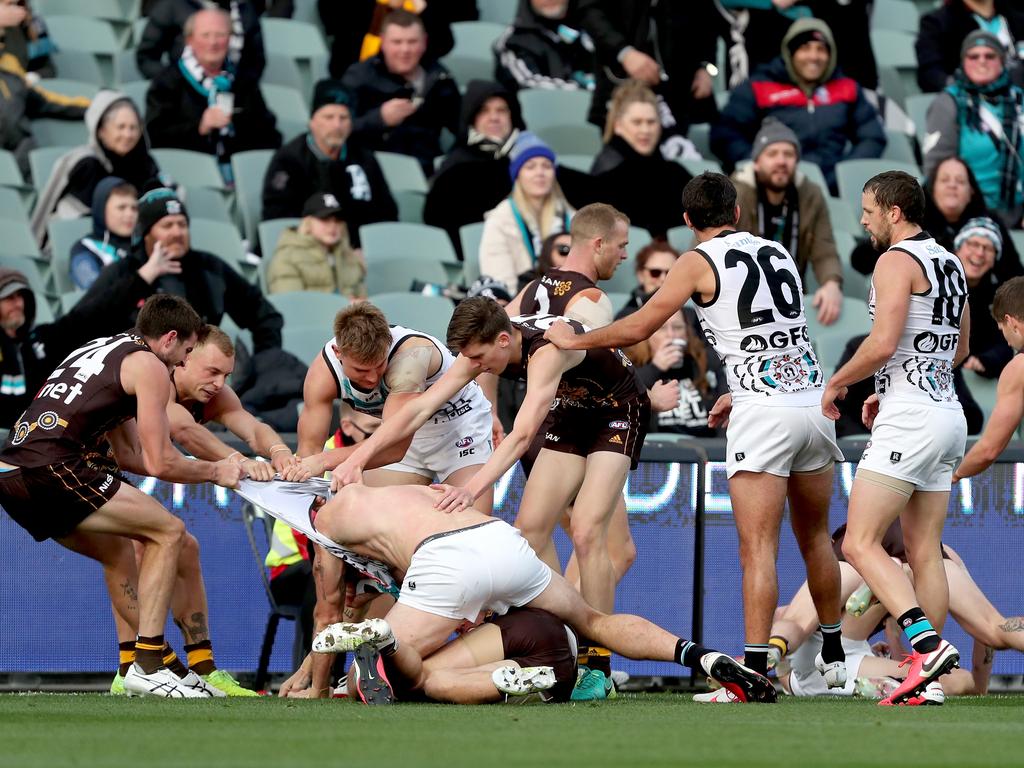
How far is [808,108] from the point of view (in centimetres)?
1456

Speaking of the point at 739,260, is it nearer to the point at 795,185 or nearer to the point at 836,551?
the point at 836,551

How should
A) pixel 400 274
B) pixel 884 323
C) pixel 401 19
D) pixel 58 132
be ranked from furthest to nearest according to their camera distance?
pixel 401 19 < pixel 58 132 < pixel 400 274 < pixel 884 323

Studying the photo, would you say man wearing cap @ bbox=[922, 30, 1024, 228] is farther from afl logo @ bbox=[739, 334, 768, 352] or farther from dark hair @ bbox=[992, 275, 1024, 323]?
afl logo @ bbox=[739, 334, 768, 352]

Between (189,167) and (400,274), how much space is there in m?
1.87

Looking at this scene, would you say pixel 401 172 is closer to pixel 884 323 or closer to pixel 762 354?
pixel 762 354

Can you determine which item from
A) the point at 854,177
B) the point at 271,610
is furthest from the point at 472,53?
the point at 271,610

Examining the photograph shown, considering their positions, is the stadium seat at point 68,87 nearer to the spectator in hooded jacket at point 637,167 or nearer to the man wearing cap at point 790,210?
the spectator in hooded jacket at point 637,167

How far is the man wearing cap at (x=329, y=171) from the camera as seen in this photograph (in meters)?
12.8

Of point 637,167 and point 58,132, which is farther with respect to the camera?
point 58,132

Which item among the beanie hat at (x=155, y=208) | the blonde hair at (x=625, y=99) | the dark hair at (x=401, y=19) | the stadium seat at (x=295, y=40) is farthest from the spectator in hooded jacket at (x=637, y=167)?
the beanie hat at (x=155, y=208)

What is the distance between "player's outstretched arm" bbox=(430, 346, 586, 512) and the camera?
24.4 ft

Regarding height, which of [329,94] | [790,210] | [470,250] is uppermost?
[329,94]

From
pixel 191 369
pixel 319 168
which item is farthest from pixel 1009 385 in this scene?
pixel 319 168

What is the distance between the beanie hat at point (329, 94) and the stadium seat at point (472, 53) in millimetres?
1777
